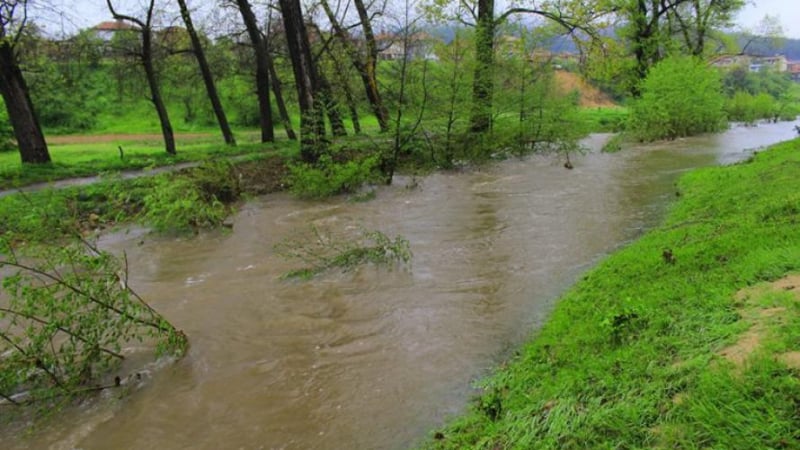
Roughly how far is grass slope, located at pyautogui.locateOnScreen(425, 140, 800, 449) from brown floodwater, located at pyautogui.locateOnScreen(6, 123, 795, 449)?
1.87 feet

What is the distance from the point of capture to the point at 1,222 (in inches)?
399

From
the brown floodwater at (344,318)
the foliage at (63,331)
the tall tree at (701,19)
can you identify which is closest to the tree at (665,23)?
the tall tree at (701,19)

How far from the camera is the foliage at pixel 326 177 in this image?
13.0 m

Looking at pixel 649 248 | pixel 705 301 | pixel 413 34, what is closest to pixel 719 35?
pixel 413 34

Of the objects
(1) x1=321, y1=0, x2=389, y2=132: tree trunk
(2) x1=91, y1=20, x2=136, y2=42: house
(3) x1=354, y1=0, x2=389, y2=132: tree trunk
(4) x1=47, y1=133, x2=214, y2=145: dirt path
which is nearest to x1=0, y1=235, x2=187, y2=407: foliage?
(3) x1=354, y1=0, x2=389, y2=132: tree trunk

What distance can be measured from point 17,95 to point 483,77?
45.2 ft

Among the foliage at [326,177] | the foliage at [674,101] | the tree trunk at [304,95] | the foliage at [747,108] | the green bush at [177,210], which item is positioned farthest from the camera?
the foliage at [747,108]

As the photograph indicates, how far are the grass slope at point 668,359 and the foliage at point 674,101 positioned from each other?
54.1ft

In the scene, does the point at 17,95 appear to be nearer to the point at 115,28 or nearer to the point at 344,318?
the point at 115,28

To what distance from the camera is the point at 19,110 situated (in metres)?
15.5

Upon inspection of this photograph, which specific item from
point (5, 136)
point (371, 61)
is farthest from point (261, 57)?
point (5, 136)

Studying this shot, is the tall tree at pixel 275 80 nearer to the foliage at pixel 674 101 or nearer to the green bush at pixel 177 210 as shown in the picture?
the green bush at pixel 177 210

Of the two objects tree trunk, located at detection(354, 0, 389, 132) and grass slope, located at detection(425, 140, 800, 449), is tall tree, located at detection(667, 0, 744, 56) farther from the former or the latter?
grass slope, located at detection(425, 140, 800, 449)

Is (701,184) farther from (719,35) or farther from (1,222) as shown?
(719,35)
